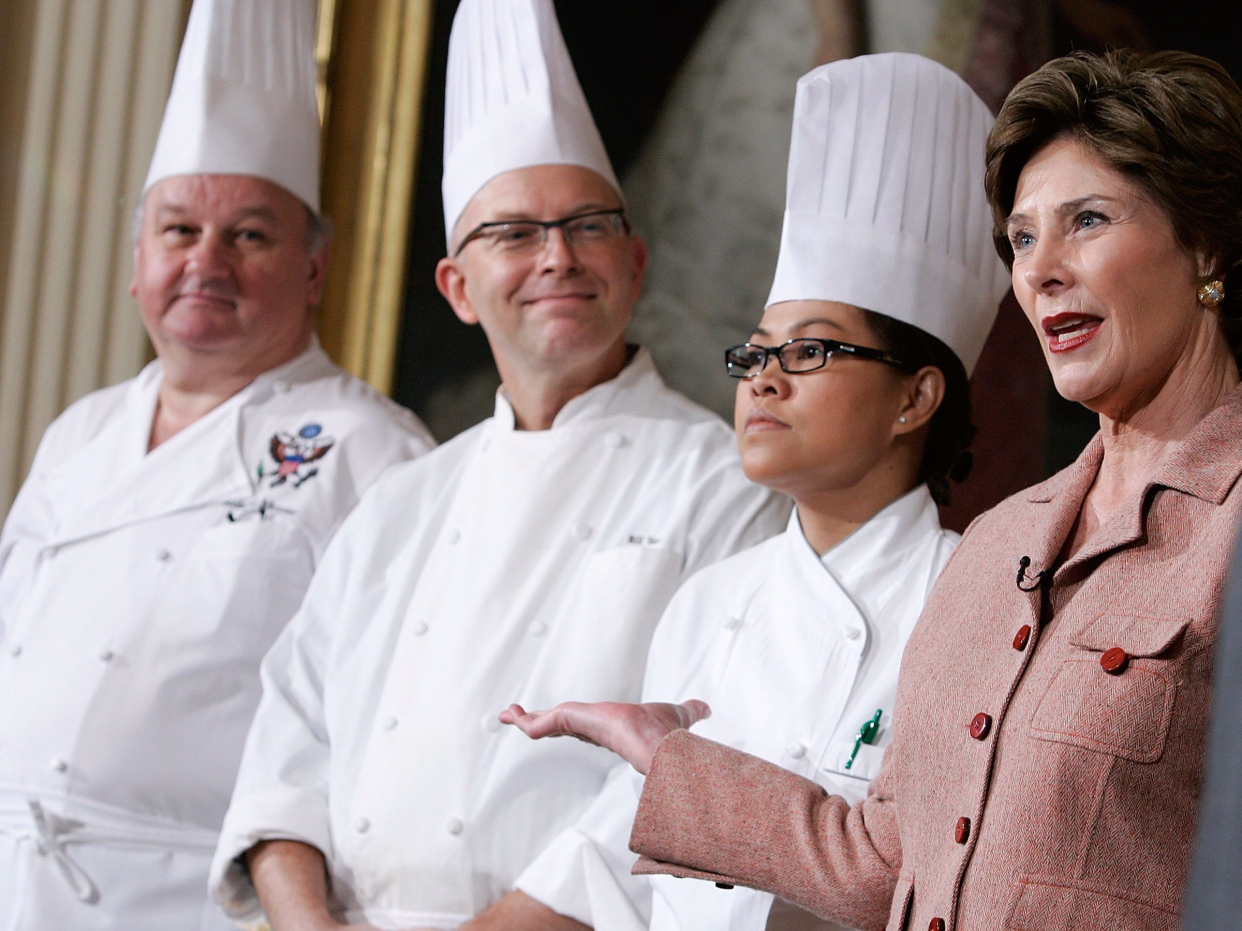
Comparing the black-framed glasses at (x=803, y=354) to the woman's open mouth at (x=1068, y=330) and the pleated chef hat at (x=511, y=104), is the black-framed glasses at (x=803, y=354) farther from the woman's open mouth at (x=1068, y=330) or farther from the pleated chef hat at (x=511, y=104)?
the pleated chef hat at (x=511, y=104)

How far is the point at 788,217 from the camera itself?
1841mm

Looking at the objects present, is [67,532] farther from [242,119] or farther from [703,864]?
[703,864]

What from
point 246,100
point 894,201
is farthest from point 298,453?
point 894,201

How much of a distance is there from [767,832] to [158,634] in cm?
142

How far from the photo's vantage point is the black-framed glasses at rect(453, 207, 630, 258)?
2.28m

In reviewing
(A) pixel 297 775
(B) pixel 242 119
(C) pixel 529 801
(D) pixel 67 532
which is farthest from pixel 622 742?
(B) pixel 242 119

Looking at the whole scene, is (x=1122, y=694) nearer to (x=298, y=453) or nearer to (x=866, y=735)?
(x=866, y=735)

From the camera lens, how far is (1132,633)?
1.03 meters

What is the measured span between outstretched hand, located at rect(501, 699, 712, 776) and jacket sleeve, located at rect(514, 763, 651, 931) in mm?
428

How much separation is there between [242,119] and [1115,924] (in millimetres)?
2263

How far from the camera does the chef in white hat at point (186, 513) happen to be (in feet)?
7.63

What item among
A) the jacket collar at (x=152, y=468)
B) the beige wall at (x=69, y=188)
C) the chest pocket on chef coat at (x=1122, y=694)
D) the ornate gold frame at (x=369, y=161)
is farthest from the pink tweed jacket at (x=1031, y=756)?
the beige wall at (x=69, y=188)

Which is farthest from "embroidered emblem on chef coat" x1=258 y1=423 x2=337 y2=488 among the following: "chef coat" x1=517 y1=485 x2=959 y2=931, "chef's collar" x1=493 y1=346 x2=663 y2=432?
"chef coat" x1=517 y1=485 x2=959 y2=931

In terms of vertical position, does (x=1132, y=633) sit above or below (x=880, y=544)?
below
